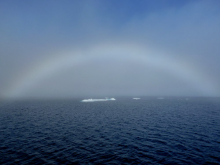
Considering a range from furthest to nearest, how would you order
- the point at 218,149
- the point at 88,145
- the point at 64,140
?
the point at 64,140, the point at 88,145, the point at 218,149

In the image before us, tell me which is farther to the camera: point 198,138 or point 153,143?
point 198,138

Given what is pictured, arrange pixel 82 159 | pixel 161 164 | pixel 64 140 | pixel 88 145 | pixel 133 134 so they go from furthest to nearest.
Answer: pixel 133 134 → pixel 64 140 → pixel 88 145 → pixel 82 159 → pixel 161 164

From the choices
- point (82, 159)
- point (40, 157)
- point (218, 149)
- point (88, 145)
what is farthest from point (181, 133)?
point (40, 157)

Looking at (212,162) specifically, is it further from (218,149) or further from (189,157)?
(218,149)

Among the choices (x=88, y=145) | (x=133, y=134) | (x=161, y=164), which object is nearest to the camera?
(x=161, y=164)

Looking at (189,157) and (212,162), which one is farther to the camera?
(189,157)

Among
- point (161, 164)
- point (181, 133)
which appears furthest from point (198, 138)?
point (161, 164)

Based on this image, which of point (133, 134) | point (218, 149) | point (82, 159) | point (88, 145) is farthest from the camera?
point (133, 134)

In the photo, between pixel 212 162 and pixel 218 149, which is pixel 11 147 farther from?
pixel 218 149
